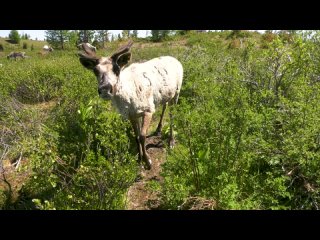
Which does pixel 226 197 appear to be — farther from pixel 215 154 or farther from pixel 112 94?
pixel 112 94

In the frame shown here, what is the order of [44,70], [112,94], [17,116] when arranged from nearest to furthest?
[112,94] → [17,116] → [44,70]

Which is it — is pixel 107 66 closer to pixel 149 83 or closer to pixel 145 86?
pixel 145 86

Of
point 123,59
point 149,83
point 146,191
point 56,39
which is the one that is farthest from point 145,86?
point 56,39

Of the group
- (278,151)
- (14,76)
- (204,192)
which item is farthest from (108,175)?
(14,76)

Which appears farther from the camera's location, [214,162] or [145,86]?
[145,86]

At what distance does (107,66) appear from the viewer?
5.21 meters

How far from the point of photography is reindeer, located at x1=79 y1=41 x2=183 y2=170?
521 centimetres

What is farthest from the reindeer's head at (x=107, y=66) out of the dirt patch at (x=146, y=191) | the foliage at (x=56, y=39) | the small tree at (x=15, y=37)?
the small tree at (x=15, y=37)

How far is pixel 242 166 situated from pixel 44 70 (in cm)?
1142

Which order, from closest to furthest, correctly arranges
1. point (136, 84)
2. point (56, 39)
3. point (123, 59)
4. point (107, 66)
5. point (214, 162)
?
point (214, 162) → point (107, 66) → point (123, 59) → point (136, 84) → point (56, 39)

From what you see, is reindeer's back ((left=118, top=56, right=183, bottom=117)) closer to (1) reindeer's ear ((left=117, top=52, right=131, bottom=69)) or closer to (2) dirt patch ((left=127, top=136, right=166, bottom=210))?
(1) reindeer's ear ((left=117, top=52, right=131, bottom=69))

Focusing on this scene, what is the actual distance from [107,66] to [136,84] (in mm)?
913

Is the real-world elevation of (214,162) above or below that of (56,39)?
below

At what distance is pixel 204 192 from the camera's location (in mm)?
4371
